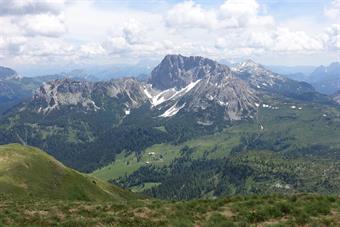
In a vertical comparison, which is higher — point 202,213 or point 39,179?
point 202,213

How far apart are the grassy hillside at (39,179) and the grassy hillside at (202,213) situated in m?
58.8

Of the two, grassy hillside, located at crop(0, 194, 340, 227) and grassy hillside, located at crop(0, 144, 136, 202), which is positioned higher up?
grassy hillside, located at crop(0, 194, 340, 227)

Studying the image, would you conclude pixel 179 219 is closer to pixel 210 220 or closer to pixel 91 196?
pixel 210 220

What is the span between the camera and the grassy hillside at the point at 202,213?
43094 mm

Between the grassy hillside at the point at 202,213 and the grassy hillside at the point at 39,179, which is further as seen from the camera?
the grassy hillside at the point at 39,179

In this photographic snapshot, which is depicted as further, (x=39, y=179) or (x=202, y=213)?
(x=39, y=179)

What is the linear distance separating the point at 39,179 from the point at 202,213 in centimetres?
8462

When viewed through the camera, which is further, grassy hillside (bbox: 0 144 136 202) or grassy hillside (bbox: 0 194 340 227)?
grassy hillside (bbox: 0 144 136 202)

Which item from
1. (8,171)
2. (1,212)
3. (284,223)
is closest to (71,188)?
(8,171)

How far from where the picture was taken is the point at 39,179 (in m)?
122

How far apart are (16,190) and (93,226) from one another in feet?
240

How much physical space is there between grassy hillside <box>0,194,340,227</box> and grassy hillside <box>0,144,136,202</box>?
58794mm

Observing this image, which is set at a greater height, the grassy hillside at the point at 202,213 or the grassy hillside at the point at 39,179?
the grassy hillside at the point at 202,213

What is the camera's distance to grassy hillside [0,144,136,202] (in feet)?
367
